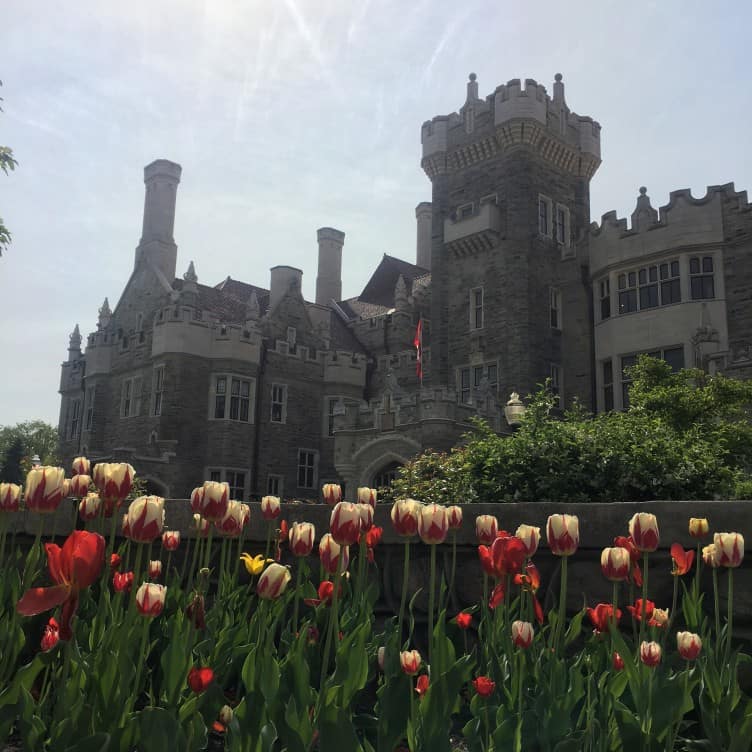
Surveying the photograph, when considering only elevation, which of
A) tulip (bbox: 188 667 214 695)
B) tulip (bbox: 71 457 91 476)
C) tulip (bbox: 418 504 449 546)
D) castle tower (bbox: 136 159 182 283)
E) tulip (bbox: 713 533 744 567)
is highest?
castle tower (bbox: 136 159 182 283)

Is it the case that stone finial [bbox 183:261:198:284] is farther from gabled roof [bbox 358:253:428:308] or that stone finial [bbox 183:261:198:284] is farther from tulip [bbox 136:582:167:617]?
tulip [bbox 136:582:167:617]

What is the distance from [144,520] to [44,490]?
528mm

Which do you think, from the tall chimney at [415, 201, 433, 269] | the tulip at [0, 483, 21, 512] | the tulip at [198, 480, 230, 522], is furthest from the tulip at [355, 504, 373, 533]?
the tall chimney at [415, 201, 433, 269]

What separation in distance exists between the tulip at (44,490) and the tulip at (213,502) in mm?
613

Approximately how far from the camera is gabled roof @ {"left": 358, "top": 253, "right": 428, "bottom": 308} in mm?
41375

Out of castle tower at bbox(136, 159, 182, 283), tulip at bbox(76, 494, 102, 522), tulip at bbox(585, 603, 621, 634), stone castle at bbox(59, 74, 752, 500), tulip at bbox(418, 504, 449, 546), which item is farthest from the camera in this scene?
castle tower at bbox(136, 159, 182, 283)

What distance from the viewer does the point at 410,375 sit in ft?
106

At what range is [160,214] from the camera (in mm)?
34812

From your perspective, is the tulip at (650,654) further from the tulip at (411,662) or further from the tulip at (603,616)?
the tulip at (411,662)

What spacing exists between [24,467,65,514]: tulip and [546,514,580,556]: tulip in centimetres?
212

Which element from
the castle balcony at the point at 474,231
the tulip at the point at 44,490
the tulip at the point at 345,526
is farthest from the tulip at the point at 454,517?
the castle balcony at the point at 474,231

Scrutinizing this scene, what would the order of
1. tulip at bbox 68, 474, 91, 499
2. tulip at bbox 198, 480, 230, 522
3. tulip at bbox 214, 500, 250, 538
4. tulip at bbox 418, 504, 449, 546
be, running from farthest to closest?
tulip at bbox 68, 474, 91, 499 → tulip at bbox 214, 500, 250, 538 → tulip at bbox 198, 480, 230, 522 → tulip at bbox 418, 504, 449, 546

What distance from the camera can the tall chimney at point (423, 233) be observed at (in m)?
43.2

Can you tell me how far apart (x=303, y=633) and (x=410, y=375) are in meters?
29.3
